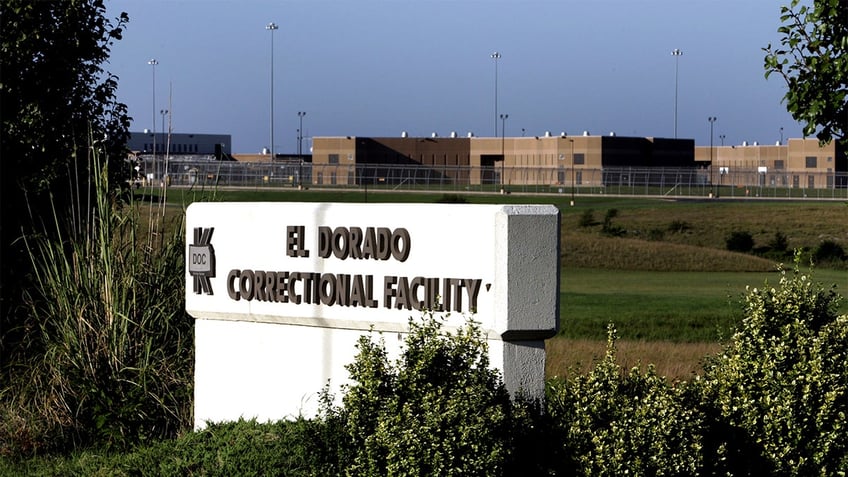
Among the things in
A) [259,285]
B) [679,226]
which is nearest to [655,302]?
[259,285]

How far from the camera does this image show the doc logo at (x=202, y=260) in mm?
9773

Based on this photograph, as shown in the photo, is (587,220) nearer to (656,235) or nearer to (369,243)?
(656,235)

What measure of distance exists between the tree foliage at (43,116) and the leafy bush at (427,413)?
6.05 metres

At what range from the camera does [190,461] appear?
8.41 m

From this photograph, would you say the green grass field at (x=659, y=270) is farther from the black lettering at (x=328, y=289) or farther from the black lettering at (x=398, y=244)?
the black lettering at (x=328, y=289)

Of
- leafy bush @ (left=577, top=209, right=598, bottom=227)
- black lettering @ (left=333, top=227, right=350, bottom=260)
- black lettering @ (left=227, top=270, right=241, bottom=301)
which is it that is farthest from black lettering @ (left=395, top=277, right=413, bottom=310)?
leafy bush @ (left=577, top=209, right=598, bottom=227)

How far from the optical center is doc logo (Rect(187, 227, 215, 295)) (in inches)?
385

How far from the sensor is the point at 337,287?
898 cm

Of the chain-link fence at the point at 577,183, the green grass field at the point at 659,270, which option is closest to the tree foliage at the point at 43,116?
the green grass field at the point at 659,270

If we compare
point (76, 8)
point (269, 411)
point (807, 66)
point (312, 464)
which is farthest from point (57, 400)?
point (807, 66)

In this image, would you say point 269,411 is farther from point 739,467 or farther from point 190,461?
point 739,467

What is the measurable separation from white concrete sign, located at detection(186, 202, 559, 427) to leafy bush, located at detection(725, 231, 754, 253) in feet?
126

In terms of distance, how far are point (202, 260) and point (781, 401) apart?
187 inches

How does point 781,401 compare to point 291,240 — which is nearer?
point 781,401
